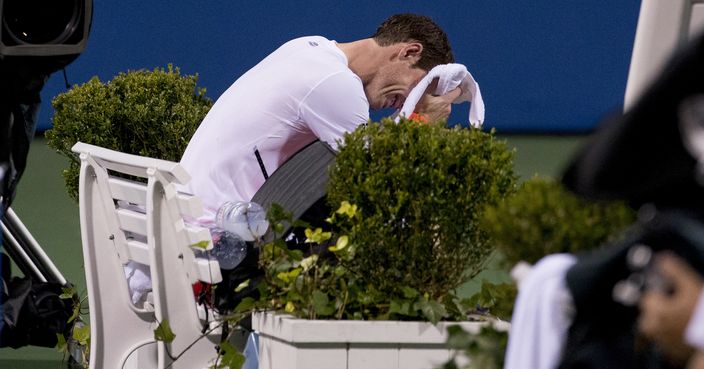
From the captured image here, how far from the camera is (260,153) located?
3.69 m

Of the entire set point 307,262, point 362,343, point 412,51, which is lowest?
point 362,343

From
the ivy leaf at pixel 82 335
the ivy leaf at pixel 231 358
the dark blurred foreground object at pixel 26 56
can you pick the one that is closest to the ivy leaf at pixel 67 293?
the ivy leaf at pixel 82 335

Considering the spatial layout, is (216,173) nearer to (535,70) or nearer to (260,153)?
(260,153)

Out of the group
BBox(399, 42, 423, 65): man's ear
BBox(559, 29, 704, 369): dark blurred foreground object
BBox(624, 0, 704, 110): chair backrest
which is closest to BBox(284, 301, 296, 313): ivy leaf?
BBox(624, 0, 704, 110): chair backrest

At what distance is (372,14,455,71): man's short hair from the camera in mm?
4258

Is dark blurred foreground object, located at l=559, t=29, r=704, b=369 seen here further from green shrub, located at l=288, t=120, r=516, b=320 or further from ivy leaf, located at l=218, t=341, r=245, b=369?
ivy leaf, located at l=218, t=341, r=245, b=369

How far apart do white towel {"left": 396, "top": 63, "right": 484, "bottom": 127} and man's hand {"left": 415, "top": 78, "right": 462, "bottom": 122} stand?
0.02 meters

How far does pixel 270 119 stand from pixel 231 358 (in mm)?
1036

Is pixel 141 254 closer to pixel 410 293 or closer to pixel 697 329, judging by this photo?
pixel 410 293

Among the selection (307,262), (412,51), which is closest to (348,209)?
(307,262)

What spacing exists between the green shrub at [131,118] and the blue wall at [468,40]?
487 cm

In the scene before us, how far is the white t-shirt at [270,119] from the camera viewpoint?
3.57 m

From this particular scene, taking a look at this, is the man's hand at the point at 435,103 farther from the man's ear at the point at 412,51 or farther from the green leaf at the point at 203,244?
the green leaf at the point at 203,244

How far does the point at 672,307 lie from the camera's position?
1.26 meters
